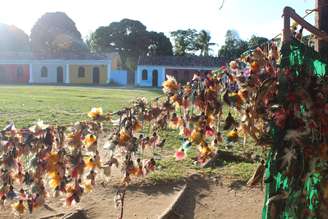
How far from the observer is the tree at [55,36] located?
5850 centimetres

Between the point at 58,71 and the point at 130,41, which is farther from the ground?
the point at 130,41

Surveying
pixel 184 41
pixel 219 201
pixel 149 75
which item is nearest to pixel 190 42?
pixel 184 41

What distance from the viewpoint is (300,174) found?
2.10 m

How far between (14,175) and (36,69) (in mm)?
50359

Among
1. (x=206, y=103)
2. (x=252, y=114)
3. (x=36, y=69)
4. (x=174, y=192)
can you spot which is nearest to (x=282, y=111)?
(x=252, y=114)

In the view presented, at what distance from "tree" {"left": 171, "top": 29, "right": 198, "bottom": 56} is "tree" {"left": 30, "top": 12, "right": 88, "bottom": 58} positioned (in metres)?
10.4

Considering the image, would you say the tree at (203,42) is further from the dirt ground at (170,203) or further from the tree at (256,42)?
the dirt ground at (170,203)

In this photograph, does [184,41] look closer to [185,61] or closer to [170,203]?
[185,61]

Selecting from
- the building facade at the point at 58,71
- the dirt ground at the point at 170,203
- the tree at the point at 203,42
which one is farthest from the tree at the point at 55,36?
the dirt ground at the point at 170,203

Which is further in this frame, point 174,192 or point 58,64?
point 58,64

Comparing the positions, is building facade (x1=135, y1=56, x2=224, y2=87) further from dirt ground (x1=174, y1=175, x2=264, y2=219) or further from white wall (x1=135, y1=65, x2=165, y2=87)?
dirt ground (x1=174, y1=175, x2=264, y2=219)

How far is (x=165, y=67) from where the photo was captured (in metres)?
48.5

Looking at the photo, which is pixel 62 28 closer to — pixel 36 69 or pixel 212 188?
pixel 36 69

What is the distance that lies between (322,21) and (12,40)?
62.2 m
